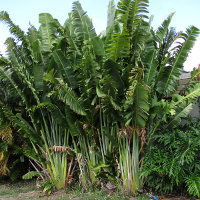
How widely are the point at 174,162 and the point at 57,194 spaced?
3.11m

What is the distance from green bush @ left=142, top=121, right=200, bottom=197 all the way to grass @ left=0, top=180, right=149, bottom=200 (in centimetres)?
53

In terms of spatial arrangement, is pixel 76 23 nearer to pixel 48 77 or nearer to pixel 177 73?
pixel 48 77

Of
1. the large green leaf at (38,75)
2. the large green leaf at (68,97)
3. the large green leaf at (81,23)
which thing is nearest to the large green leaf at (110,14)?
the large green leaf at (81,23)

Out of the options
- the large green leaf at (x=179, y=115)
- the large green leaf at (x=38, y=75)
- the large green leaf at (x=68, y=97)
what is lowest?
the large green leaf at (x=179, y=115)

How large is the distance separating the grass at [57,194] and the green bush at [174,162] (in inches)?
20.7

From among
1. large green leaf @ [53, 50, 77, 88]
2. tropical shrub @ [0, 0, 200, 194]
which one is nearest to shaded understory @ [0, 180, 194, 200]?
tropical shrub @ [0, 0, 200, 194]

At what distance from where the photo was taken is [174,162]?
13.9 ft

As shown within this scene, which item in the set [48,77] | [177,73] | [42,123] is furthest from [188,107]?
[42,123]

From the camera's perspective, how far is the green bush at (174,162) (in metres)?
4.12

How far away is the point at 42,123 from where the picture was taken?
6.20 metres

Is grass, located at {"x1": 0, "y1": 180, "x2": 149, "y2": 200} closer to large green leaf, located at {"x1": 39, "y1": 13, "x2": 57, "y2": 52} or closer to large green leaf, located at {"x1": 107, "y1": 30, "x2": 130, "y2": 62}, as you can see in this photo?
large green leaf, located at {"x1": 107, "y1": 30, "x2": 130, "y2": 62}

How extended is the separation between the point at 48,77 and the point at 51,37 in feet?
5.62

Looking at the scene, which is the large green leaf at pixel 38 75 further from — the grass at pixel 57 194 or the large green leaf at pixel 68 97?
the grass at pixel 57 194

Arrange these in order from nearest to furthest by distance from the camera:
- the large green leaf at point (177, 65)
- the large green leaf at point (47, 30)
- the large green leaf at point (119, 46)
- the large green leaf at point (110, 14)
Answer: the large green leaf at point (119, 46)
the large green leaf at point (177, 65)
the large green leaf at point (47, 30)
the large green leaf at point (110, 14)
